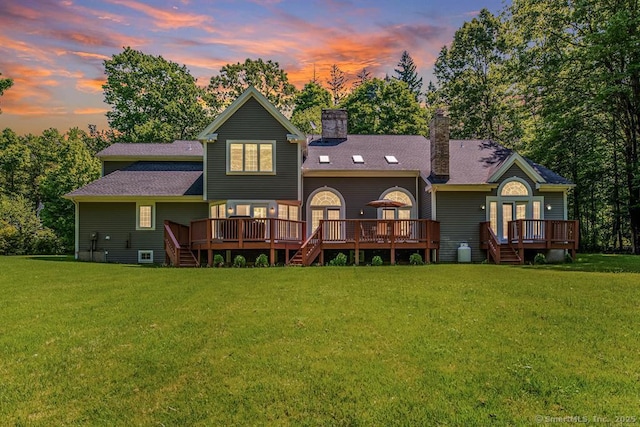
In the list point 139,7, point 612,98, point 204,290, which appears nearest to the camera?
point 204,290

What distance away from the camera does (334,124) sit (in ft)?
77.0

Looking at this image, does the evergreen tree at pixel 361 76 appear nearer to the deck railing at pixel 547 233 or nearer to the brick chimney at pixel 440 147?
the brick chimney at pixel 440 147

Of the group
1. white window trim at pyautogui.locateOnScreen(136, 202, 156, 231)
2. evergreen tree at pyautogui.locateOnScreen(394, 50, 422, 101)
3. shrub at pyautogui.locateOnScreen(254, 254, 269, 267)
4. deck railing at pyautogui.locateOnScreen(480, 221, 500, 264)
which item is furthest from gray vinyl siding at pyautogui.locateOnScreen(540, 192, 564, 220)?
evergreen tree at pyautogui.locateOnScreen(394, 50, 422, 101)

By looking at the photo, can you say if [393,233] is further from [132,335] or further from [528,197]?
[132,335]

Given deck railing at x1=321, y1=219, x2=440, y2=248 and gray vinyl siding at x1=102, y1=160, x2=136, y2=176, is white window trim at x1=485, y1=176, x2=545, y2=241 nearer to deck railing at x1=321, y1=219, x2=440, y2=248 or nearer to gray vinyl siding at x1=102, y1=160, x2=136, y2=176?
deck railing at x1=321, y1=219, x2=440, y2=248

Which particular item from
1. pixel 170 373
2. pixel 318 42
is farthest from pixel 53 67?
pixel 170 373

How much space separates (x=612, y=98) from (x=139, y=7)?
23503 mm

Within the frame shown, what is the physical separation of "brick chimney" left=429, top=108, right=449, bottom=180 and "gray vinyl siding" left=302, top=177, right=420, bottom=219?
7.07ft

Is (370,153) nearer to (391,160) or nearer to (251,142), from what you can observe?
(391,160)

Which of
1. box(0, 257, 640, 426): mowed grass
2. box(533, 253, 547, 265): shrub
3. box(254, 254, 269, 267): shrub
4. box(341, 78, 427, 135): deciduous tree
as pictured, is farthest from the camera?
box(341, 78, 427, 135): deciduous tree

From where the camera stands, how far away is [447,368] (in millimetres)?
5531

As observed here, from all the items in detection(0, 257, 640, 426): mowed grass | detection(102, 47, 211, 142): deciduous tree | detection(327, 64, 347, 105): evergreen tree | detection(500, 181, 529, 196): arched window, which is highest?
detection(327, 64, 347, 105): evergreen tree

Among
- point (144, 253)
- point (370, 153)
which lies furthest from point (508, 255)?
point (144, 253)

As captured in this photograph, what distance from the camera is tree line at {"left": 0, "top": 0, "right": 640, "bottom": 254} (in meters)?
23.5
